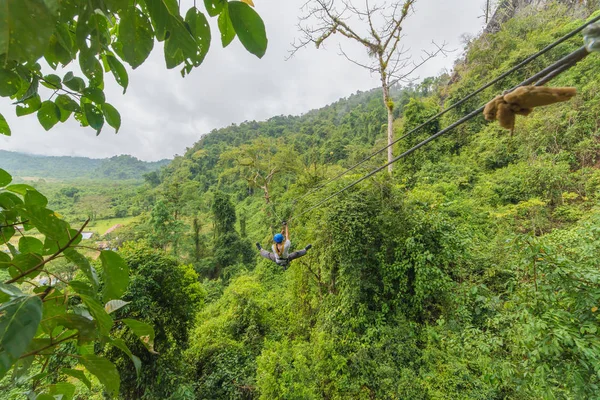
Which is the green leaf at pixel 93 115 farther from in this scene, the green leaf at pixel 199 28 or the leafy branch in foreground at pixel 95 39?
the green leaf at pixel 199 28

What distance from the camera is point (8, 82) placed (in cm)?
57

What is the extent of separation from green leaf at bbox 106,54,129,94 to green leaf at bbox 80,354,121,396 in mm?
663

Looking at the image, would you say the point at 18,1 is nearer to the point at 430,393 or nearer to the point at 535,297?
the point at 535,297

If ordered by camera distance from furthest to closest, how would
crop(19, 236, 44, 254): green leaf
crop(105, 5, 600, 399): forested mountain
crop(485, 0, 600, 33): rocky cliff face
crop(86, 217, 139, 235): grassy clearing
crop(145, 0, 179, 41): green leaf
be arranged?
crop(86, 217, 139, 235): grassy clearing, crop(485, 0, 600, 33): rocky cliff face, crop(105, 5, 600, 399): forested mountain, crop(19, 236, 44, 254): green leaf, crop(145, 0, 179, 41): green leaf

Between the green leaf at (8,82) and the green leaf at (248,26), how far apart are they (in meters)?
0.52

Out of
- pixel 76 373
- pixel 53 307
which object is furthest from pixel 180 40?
pixel 76 373

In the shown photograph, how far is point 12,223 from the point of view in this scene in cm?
60

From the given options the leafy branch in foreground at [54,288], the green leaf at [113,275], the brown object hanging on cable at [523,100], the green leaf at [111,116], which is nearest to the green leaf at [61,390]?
the leafy branch in foreground at [54,288]

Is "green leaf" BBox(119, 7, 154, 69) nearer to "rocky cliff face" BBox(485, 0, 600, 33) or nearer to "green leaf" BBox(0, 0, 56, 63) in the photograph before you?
"green leaf" BBox(0, 0, 56, 63)

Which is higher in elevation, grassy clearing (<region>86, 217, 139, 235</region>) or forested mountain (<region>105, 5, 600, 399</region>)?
grassy clearing (<region>86, 217, 139, 235</region>)

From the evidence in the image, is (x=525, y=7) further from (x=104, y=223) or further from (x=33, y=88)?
(x=104, y=223)

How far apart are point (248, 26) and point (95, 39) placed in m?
0.34

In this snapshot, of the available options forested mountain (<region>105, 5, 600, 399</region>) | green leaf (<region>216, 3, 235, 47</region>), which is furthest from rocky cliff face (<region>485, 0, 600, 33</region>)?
green leaf (<region>216, 3, 235, 47</region>)

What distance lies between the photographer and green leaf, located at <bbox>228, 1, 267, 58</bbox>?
0.47 metres
